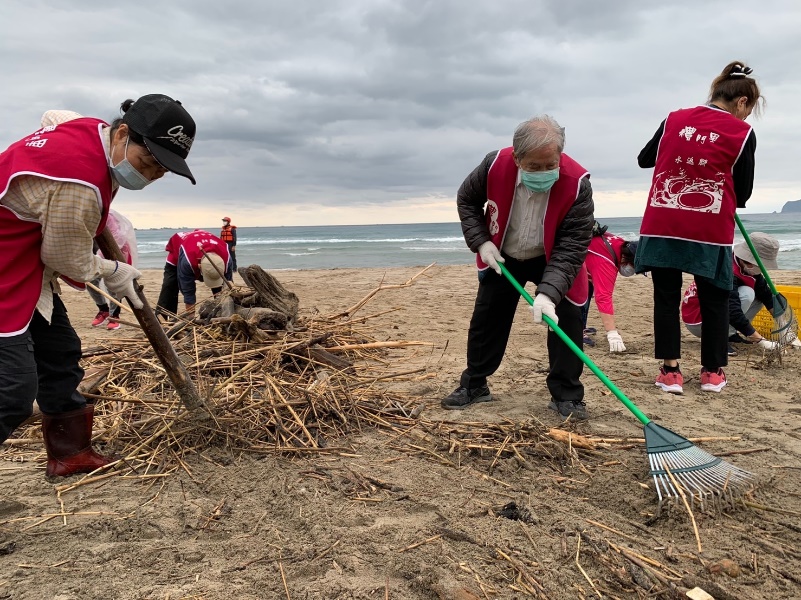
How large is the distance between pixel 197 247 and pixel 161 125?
444cm

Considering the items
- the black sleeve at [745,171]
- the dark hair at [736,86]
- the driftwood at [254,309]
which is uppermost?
the dark hair at [736,86]

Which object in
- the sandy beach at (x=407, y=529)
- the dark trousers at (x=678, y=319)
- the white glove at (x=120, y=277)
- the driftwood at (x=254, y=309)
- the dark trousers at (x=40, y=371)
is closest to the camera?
the sandy beach at (x=407, y=529)

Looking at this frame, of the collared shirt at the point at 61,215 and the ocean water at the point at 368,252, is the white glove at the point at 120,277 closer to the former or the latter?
the collared shirt at the point at 61,215

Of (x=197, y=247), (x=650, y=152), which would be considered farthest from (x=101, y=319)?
(x=650, y=152)

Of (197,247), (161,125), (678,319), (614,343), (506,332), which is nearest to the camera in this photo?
(161,125)

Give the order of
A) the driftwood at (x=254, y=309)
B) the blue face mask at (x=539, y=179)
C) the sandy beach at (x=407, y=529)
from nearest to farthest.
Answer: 1. the sandy beach at (x=407, y=529)
2. the blue face mask at (x=539, y=179)
3. the driftwood at (x=254, y=309)

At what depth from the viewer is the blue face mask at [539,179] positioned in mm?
2951

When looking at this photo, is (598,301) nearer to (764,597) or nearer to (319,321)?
(319,321)

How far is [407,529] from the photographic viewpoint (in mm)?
2164

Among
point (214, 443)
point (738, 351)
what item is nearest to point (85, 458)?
point (214, 443)

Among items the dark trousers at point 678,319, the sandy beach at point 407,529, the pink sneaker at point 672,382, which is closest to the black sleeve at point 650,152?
the dark trousers at point 678,319

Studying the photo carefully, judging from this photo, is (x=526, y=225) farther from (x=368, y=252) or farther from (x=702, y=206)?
(x=368, y=252)

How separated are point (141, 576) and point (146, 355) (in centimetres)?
236

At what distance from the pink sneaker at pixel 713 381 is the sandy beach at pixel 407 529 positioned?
551 mm
